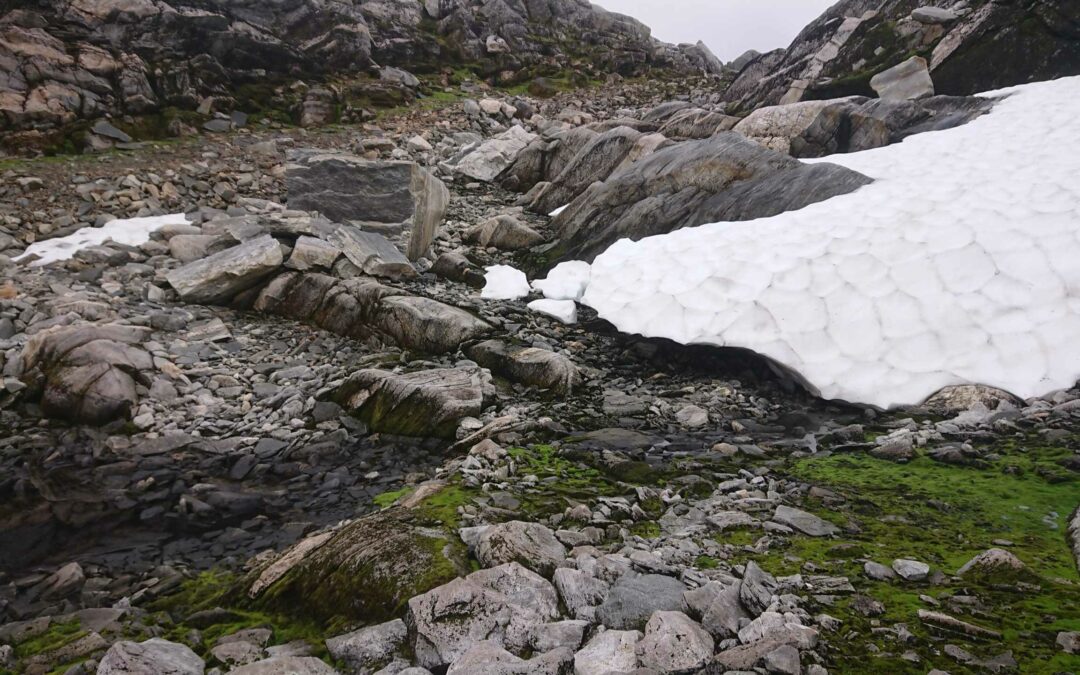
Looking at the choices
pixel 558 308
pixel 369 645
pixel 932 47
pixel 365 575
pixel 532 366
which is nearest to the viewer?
pixel 369 645

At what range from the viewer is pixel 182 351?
38.7ft

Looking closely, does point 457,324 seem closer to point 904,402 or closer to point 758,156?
point 904,402

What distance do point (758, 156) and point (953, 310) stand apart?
25.1 ft

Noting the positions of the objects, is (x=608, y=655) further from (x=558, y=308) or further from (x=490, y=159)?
(x=490, y=159)

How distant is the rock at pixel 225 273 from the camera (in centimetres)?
1348

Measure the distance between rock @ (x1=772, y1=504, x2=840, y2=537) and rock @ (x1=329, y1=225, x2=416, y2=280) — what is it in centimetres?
1145

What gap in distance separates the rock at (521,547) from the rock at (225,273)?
10617 millimetres

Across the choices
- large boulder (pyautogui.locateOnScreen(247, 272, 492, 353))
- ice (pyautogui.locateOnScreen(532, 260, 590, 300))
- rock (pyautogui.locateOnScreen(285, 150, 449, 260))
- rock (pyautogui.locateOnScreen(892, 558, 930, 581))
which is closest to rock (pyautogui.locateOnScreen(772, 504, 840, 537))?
rock (pyautogui.locateOnScreen(892, 558, 930, 581))

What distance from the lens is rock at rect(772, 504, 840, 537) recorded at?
6.02 m

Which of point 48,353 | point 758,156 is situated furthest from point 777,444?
point 48,353

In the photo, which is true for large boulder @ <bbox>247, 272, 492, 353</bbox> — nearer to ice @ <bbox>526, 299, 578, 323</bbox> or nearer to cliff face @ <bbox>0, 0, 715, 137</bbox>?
ice @ <bbox>526, 299, 578, 323</bbox>

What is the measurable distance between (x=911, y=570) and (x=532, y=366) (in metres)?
7.37

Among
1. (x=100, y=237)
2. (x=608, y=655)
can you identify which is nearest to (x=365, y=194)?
(x=100, y=237)

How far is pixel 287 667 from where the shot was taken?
13.9 ft
